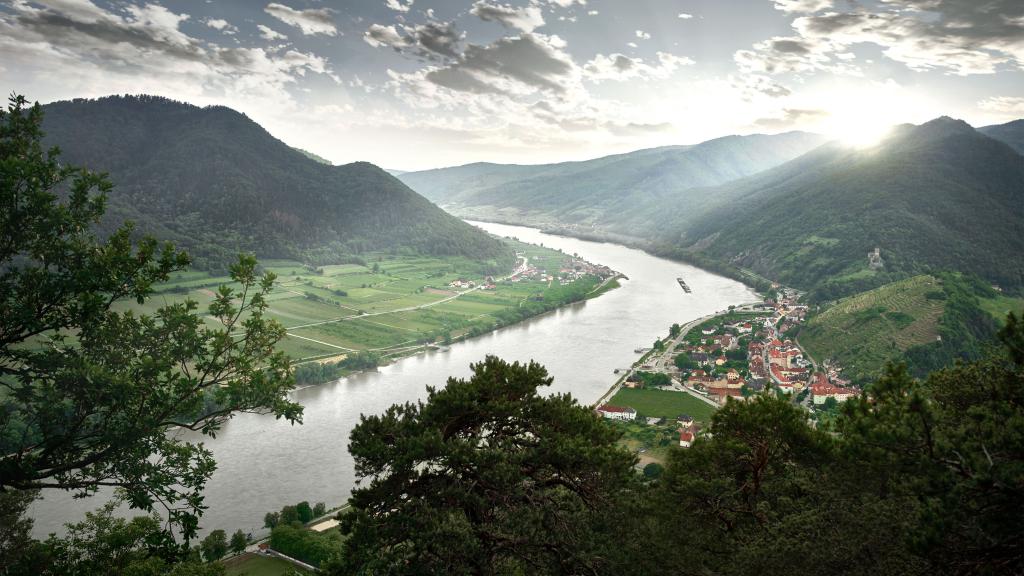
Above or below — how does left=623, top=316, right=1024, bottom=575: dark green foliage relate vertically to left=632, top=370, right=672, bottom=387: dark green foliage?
above

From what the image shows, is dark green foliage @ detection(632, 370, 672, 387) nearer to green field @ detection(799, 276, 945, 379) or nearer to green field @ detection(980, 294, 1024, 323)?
green field @ detection(799, 276, 945, 379)

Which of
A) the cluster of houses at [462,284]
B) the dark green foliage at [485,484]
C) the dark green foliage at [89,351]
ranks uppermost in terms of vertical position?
the dark green foliage at [89,351]

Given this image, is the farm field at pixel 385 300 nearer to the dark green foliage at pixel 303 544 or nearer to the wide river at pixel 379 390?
the wide river at pixel 379 390

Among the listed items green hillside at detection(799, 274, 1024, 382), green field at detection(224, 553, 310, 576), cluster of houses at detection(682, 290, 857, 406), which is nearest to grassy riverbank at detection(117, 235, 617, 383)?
green field at detection(224, 553, 310, 576)

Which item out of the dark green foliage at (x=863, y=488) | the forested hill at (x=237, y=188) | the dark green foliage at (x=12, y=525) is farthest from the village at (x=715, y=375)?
the forested hill at (x=237, y=188)

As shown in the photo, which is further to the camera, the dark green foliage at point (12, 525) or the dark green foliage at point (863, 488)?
the dark green foliage at point (12, 525)

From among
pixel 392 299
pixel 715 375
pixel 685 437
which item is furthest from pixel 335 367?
pixel 715 375

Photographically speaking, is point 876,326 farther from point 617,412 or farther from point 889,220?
point 889,220
